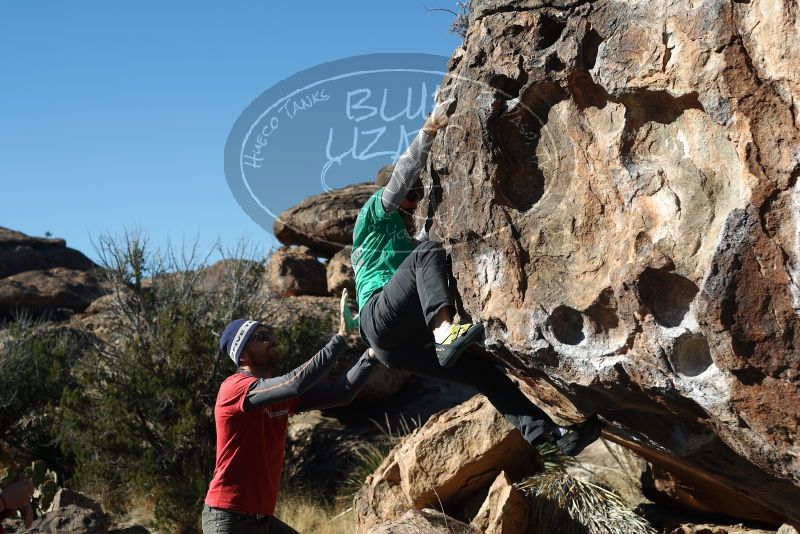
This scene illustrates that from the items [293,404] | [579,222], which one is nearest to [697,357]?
[579,222]

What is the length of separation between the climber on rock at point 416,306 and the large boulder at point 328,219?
813cm

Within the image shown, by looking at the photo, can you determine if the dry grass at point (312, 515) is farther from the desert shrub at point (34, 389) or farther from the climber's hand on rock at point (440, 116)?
the climber's hand on rock at point (440, 116)

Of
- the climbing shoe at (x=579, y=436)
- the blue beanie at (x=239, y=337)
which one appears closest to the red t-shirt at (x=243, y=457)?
the blue beanie at (x=239, y=337)

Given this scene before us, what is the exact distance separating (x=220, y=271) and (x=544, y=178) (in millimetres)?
12039

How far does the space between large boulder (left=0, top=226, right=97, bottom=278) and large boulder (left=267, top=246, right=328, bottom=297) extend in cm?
923

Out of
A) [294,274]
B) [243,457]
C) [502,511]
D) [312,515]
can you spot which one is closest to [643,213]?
[243,457]

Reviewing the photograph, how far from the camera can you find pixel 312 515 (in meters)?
9.98

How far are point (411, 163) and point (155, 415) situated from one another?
7.55 meters

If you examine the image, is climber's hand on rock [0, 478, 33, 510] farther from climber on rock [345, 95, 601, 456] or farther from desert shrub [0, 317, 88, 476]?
desert shrub [0, 317, 88, 476]

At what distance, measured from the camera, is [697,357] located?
13.5 feet

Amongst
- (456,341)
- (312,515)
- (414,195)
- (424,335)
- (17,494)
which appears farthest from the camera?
(312,515)

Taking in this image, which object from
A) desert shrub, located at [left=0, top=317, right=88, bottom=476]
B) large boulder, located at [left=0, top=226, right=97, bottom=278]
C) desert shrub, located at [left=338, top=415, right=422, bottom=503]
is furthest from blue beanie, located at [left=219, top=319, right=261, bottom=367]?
large boulder, located at [left=0, top=226, right=97, bottom=278]

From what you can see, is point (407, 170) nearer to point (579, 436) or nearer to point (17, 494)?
point (579, 436)

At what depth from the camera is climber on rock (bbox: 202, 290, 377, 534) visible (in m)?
5.27
